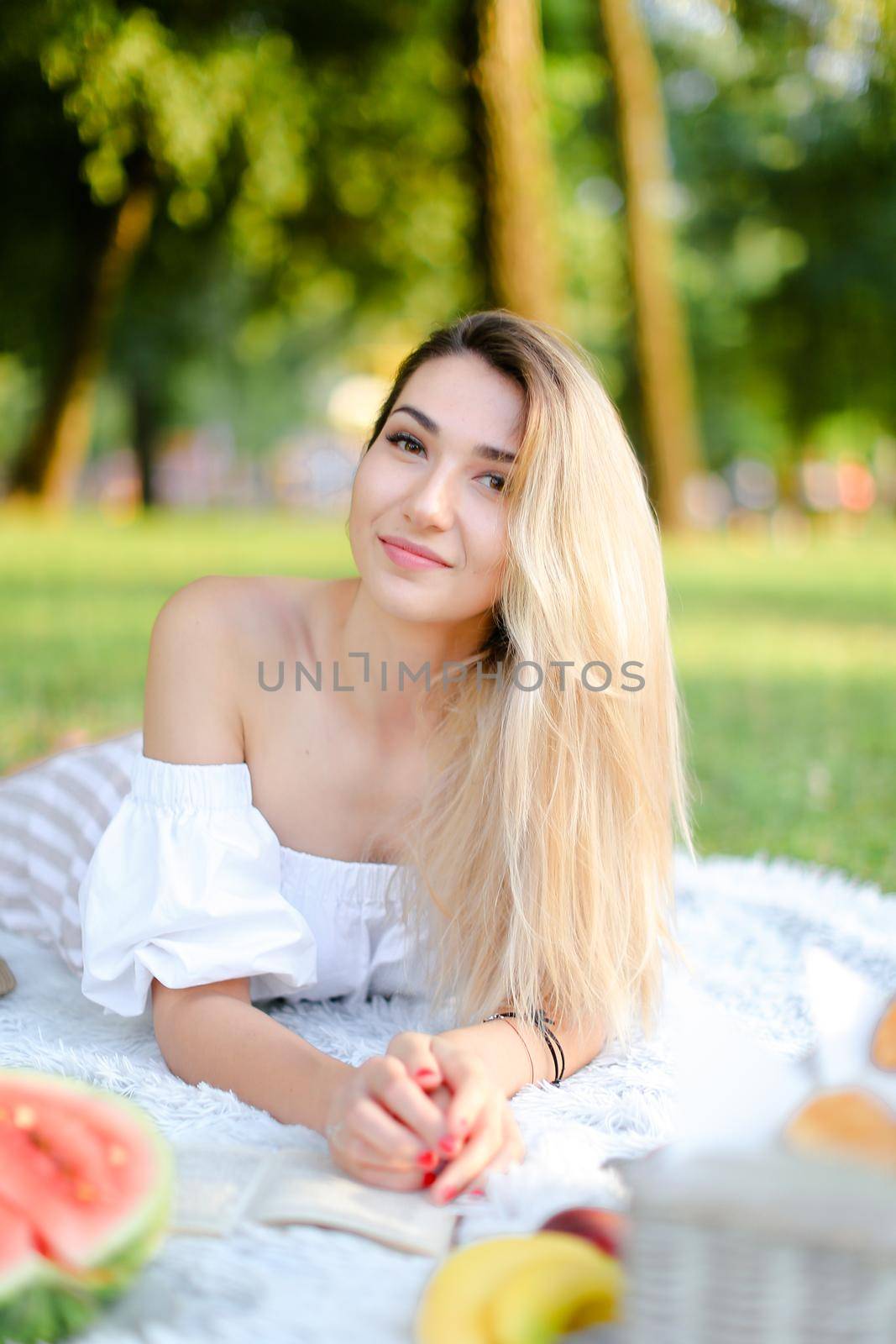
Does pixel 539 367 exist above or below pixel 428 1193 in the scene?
above

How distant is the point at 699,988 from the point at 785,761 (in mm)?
2314

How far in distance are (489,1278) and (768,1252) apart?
43cm

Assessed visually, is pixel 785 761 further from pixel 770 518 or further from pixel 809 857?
pixel 770 518

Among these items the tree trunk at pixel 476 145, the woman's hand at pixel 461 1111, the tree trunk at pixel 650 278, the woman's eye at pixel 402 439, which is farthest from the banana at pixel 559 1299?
the tree trunk at pixel 650 278

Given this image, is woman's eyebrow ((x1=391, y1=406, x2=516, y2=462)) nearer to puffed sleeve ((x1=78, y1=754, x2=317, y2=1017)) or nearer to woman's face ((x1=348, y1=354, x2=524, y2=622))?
woman's face ((x1=348, y1=354, x2=524, y2=622))

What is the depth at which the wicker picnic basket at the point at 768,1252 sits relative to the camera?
3.60 ft

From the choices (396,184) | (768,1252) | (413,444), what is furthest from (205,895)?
(396,184)

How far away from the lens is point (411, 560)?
2.25 meters

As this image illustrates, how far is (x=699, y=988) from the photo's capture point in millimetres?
2668

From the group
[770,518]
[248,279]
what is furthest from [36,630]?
[770,518]

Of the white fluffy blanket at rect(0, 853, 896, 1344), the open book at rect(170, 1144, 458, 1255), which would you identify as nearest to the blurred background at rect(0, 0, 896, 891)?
the white fluffy blanket at rect(0, 853, 896, 1344)

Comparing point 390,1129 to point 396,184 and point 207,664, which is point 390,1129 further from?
point 396,184

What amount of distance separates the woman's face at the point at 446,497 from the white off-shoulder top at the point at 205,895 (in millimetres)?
467

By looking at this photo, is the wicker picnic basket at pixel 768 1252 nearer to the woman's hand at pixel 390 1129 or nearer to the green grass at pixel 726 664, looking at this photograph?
the woman's hand at pixel 390 1129
